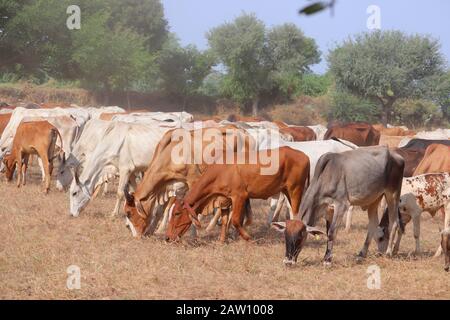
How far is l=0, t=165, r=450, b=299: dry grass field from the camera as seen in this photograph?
712 cm

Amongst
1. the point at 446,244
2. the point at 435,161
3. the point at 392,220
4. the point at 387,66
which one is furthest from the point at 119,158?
the point at 387,66

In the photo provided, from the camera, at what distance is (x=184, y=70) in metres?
52.5

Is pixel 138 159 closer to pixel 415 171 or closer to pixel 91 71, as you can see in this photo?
pixel 415 171

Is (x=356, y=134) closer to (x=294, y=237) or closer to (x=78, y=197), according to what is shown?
(x=78, y=197)

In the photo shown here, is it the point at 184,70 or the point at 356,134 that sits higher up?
the point at 184,70

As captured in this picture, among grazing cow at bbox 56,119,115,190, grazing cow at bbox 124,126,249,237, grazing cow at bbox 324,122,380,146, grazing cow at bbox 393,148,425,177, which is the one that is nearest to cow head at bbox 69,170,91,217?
grazing cow at bbox 124,126,249,237

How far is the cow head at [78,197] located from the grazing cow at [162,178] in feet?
5.24

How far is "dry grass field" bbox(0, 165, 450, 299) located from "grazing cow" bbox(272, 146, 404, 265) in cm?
44

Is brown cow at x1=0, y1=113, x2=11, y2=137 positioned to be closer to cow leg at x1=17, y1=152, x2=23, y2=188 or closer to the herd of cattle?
cow leg at x1=17, y1=152, x2=23, y2=188

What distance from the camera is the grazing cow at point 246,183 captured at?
968 cm

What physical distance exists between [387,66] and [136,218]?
35292mm

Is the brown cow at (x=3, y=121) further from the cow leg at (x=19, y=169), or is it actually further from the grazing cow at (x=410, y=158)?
the grazing cow at (x=410, y=158)
